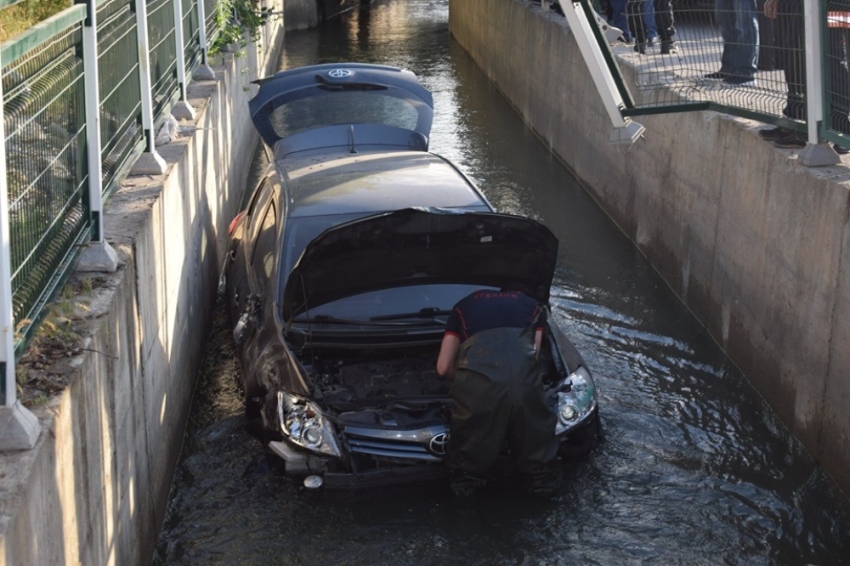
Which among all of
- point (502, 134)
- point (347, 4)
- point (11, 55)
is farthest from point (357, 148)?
point (347, 4)

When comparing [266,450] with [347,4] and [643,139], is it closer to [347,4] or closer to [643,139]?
[643,139]

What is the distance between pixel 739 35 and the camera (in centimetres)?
910

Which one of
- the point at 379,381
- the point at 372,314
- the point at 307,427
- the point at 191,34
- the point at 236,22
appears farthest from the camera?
the point at 236,22

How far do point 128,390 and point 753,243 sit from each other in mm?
4939

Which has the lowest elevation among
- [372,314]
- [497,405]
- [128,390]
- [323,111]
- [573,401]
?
[573,401]

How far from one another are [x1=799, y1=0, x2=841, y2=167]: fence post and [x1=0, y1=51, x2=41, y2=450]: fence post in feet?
17.9

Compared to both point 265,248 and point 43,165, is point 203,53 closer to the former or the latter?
point 265,248

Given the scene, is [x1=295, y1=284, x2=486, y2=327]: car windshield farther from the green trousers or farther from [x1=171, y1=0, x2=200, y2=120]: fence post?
[x1=171, y1=0, x2=200, y2=120]: fence post

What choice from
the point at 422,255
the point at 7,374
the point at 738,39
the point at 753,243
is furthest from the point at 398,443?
the point at 738,39

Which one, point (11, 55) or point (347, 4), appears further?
point (347, 4)

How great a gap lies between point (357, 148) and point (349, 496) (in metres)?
4.65

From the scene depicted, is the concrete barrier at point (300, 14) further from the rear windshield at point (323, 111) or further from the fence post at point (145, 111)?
the fence post at point (145, 111)

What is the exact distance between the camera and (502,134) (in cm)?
1889

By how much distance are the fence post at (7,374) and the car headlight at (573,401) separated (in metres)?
3.47
